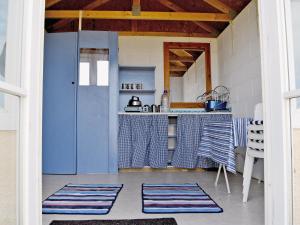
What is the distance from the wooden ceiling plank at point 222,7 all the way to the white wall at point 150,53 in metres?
0.70

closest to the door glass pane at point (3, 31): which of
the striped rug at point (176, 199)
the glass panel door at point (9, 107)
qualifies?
the glass panel door at point (9, 107)

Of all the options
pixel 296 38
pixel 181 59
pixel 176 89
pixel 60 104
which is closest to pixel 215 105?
pixel 176 89

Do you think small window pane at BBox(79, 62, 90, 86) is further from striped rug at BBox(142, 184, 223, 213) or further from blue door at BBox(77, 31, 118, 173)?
striped rug at BBox(142, 184, 223, 213)

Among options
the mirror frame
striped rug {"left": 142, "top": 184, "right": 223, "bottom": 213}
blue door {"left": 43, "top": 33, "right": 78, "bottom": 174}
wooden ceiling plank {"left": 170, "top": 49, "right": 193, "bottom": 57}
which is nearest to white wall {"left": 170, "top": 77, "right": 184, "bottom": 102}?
the mirror frame

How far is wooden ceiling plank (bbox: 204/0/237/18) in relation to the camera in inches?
156

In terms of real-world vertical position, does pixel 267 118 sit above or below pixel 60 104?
below

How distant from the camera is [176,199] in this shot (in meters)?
2.17

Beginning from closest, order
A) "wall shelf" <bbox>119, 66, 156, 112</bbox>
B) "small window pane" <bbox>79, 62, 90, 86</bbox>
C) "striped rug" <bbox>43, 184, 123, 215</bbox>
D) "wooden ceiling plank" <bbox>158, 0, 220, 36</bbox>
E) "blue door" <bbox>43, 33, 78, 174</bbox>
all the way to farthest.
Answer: "striped rug" <bbox>43, 184, 123, 215</bbox> → "blue door" <bbox>43, 33, 78, 174</bbox> → "small window pane" <bbox>79, 62, 90, 86</bbox> → "wooden ceiling plank" <bbox>158, 0, 220, 36</bbox> → "wall shelf" <bbox>119, 66, 156, 112</bbox>

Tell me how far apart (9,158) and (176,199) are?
1631 mm

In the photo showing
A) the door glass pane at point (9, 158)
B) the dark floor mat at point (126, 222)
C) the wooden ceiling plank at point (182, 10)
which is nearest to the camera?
the door glass pane at point (9, 158)

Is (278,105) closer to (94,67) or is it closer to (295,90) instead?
(295,90)

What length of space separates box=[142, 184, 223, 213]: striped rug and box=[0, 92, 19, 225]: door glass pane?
1.19m

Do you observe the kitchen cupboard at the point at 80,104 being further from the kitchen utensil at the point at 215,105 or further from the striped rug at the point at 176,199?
the kitchen utensil at the point at 215,105

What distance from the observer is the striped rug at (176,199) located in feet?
6.20
